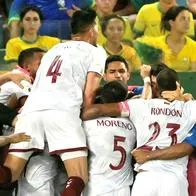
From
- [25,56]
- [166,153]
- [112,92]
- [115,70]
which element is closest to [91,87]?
[112,92]

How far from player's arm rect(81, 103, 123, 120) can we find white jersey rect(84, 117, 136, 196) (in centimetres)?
5

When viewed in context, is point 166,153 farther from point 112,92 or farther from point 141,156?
point 112,92

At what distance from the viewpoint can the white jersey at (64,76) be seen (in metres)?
6.03

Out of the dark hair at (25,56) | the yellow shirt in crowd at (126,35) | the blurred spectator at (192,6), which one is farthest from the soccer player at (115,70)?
the blurred spectator at (192,6)

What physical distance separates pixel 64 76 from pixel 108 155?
0.71 m

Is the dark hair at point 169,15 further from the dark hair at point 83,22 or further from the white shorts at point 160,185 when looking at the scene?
the white shorts at point 160,185

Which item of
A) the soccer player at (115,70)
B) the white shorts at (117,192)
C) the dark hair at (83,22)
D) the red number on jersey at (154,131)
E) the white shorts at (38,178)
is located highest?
the dark hair at (83,22)

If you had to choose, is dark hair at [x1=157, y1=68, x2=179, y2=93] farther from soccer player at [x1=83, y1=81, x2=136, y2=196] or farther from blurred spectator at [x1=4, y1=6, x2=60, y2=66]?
blurred spectator at [x1=4, y1=6, x2=60, y2=66]

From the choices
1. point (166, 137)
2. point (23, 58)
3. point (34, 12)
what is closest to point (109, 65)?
point (23, 58)

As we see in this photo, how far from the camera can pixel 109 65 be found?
695 cm

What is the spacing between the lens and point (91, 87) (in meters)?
6.07

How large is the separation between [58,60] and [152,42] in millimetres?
2290

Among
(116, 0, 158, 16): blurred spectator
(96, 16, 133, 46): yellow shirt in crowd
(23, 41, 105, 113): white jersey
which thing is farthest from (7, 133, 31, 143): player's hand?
(116, 0, 158, 16): blurred spectator

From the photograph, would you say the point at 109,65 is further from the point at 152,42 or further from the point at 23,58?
the point at 152,42
